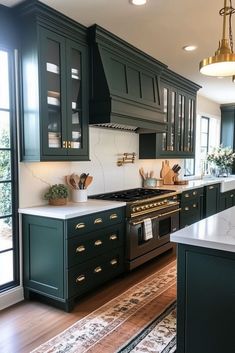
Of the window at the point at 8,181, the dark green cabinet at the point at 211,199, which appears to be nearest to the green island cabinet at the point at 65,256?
the window at the point at 8,181

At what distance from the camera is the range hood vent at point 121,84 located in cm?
322

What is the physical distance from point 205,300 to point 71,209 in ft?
4.84

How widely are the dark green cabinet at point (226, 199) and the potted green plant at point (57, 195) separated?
3.92 m

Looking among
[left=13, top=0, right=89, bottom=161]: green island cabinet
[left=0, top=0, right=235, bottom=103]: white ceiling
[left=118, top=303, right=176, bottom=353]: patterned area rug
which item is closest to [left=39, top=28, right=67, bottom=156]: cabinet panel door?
[left=13, top=0, right=89, bottom=161]: green island cabinet

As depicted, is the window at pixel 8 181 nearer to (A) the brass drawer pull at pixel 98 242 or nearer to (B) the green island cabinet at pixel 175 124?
(A) the brass drawer pull at pixel 98 242

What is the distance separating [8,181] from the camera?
9.30 ft

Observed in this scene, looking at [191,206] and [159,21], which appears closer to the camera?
[159,21]

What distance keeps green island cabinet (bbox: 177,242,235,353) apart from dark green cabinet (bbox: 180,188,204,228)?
9.27ft

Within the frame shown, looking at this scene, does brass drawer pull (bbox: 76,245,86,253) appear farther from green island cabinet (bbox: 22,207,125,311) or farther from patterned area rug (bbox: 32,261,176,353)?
patterned area rug (bbox: 32,261,176,353)

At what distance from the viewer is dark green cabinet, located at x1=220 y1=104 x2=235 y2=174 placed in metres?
7.31

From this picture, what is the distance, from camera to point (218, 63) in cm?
186

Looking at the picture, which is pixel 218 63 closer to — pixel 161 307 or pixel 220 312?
pixel 220 312

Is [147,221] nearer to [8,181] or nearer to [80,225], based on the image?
[80,225]

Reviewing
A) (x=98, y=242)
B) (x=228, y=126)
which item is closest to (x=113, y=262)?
(x=98, y=242)
